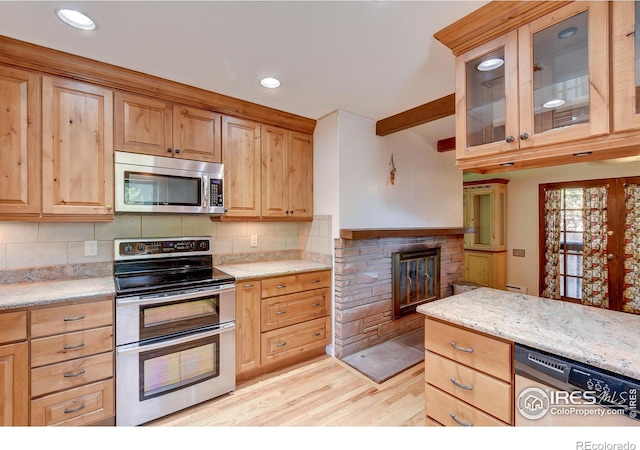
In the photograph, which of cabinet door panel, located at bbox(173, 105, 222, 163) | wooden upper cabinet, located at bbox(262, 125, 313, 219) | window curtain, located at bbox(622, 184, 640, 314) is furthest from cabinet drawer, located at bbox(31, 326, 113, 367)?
window curtain, located at bbox(622, 184, 640, 314)

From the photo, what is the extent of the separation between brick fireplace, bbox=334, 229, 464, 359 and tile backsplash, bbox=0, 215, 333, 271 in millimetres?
246

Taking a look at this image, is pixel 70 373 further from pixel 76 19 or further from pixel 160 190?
pixel 76 19

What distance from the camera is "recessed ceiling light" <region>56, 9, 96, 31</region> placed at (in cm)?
151

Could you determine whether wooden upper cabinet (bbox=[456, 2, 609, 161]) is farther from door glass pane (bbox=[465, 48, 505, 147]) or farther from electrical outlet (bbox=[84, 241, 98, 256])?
electrical outlet (bbox=[84, 241, 98, 256])

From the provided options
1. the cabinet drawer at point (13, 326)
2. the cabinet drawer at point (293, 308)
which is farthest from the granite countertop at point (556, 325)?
the cabinet drawer at point (13, 326)

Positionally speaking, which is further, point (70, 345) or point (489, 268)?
point (489, 268)

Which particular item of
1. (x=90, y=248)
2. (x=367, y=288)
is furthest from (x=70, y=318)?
(x=367, y=288)

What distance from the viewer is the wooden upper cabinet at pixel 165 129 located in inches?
84.3

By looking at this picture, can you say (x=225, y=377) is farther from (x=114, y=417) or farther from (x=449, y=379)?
(x=449, y=379)

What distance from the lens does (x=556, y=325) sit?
131 centimetres

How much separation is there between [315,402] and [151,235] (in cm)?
194

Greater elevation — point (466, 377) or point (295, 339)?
point (466, 377)

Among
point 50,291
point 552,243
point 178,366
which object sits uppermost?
point 552,243

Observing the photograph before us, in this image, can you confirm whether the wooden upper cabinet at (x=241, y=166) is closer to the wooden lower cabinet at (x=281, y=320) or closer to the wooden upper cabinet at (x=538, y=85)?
the wooden lower cabinet at (x=281, y=320)
